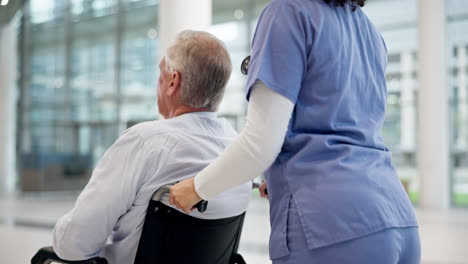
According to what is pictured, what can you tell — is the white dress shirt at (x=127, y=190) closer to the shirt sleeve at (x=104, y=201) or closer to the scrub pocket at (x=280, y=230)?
the shirt sleeve at (x=104, y=201)

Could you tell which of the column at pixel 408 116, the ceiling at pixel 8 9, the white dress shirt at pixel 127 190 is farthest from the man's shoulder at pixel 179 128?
the column at pixel 408 116

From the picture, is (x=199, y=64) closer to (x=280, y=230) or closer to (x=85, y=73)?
(x=280, y=230)

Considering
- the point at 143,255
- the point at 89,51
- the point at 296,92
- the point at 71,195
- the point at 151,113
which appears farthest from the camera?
the point at 89,51

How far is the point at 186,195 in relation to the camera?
42.7 inches

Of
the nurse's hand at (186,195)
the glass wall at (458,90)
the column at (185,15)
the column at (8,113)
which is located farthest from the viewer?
the column at (8,113)

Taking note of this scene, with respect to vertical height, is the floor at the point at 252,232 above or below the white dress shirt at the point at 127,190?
below

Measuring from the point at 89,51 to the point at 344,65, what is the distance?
12563 mm

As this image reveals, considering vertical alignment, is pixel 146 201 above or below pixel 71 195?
above

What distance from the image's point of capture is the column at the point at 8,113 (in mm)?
11875

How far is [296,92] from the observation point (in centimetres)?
A: 97

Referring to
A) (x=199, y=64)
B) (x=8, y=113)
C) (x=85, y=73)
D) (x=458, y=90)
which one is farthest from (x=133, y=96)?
(x=199, y=64)

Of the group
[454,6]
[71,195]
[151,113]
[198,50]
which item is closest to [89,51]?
[151,113]

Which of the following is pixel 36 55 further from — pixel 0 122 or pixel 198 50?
pixel 198 50

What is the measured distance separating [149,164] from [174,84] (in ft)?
0.83
